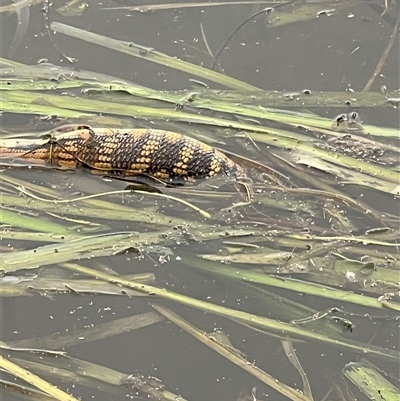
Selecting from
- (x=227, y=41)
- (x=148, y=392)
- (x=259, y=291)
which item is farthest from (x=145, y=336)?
(x=227, y=41)

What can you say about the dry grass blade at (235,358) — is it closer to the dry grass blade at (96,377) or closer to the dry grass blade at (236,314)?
the dry grass blade at (236,314)

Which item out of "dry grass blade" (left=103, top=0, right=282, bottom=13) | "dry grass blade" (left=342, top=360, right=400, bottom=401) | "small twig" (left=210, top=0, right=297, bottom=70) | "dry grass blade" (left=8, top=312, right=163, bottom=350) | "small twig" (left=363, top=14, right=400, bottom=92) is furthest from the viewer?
"dry grass blade" (left=103, top=0, right=282, bottom=13)

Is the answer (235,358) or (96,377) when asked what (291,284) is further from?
(96,377)

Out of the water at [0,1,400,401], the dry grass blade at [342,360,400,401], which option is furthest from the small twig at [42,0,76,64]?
the dry grass blade at [342,360,400,401]

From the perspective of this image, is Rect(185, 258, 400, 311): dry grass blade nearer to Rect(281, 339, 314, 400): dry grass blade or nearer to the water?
the water

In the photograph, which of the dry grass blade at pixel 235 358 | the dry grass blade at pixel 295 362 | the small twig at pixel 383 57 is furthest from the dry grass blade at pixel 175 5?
the dry grass blade at pixel 295 362
